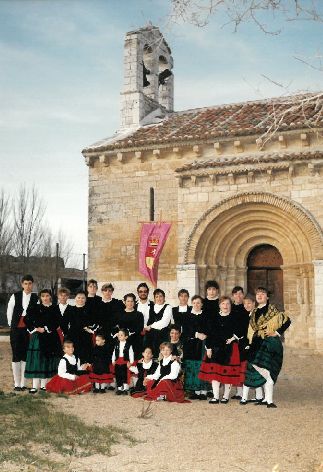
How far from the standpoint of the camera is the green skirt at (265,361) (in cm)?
705

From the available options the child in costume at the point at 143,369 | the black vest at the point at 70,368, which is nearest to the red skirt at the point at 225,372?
the child in costume at the point at 143,369

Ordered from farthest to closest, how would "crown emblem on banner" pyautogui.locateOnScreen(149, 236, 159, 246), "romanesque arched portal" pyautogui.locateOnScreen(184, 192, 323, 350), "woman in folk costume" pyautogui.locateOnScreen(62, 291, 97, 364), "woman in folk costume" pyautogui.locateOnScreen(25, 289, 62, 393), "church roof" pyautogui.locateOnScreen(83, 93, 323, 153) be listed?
"crown emblem on banner" pyautogui.locateOnScreen(149, 236, 159, 246)
"church roof" pyautogui.locateOnScreen(83, 93, 323, 153)
"romanesque arched portal" pyautogui.locateOnScreen(184, 192, 323, 350)
"woman in folk costume" pyautogui.locateOnScreen(62, 291, 97, 364)
"woman in folk costume" pyautogui.locateOnScreen(25, 289, 62, 393)

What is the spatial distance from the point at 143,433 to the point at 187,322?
2.61 m

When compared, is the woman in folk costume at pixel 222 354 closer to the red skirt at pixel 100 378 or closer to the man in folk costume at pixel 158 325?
the man in folk costume at pixel 158 325

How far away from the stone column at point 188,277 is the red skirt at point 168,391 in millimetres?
5641

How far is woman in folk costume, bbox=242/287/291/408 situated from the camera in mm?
7059

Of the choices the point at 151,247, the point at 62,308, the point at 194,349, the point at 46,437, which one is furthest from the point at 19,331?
the point at 151,247

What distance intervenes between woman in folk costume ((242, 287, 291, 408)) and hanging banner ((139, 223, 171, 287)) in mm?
6399

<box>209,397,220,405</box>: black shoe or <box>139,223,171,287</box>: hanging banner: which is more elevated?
<box>139,223,171,287</box>: hanging banner

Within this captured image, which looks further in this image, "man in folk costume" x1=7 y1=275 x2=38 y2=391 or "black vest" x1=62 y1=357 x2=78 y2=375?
"man in folk costume" x1=7 y1=275 x2=38 y2=391

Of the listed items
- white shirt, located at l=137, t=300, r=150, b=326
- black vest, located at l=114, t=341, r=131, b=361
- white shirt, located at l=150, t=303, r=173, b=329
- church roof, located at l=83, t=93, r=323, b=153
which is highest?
church roof, located at l=83, t=93, r=323, b=153

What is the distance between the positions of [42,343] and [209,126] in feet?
28.0

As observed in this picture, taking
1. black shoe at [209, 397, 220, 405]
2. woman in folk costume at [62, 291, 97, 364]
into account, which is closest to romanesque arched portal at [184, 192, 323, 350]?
woman in folk costume at [62, 291, 97, 364]

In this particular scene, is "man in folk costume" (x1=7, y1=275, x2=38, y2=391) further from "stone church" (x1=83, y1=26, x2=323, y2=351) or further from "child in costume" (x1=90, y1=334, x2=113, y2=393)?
"stone church" (x1=83, y1=26, x2=323, y2=351)
